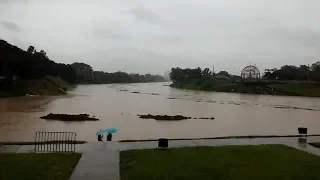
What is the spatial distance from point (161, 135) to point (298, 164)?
596 inches

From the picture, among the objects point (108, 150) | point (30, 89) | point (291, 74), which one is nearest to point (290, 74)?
point (291, 74)

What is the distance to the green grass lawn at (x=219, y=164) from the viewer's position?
1030cm

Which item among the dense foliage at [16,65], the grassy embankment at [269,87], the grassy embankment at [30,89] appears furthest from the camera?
the grassy embankment at [269,87]

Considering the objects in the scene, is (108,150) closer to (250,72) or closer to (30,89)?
(30,89)

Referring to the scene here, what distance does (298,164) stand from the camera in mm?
12016

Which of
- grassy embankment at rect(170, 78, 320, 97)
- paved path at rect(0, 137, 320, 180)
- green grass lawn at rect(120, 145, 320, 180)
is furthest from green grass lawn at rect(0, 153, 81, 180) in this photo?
grassy embankment at rect(170, 78, 320, 97)

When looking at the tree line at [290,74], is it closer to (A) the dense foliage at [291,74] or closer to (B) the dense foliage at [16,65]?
(A) the dense foliage at [291,74]

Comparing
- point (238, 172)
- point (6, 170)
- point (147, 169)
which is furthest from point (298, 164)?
point (6, 170)

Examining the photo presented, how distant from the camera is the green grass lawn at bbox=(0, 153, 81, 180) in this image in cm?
981

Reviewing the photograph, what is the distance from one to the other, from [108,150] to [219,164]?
16.4 feet

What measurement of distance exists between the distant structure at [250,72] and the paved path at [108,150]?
121126mm

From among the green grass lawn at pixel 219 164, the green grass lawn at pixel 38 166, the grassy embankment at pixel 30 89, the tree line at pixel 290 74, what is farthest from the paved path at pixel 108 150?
the tree line at pixel 290 74

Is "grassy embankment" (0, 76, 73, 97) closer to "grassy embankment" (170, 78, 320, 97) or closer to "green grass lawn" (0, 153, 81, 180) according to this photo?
"grassy embankment" (170, 78, 320, 97)

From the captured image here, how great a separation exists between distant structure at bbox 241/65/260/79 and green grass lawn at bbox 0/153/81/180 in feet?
425
